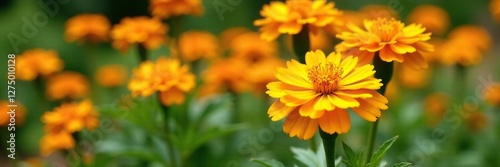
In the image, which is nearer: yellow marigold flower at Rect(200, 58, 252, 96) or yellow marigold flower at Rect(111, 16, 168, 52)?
yellow marigold flower at Rect(111, 16, 168, 52)

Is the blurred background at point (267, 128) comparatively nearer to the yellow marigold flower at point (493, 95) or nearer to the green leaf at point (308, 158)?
the yellow marigold flower at point (493, 95)

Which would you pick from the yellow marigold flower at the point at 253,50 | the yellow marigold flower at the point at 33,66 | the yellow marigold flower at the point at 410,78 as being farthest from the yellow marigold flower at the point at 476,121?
the yellow marigold flower at the point at 33,66

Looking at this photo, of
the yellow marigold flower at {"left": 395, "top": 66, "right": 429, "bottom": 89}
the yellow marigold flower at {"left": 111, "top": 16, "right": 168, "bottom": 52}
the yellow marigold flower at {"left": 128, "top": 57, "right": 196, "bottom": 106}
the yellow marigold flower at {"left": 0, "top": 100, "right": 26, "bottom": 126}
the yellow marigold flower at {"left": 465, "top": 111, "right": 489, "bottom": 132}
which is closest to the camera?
the yellow marigold flower at {"left": 128, "top": 57, "right": 196, "bottom": 106}

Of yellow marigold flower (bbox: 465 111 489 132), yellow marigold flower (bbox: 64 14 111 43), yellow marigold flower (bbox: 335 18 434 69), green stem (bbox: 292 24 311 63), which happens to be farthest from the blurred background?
yellow marigold flower (bbox: 335 18 434 69)

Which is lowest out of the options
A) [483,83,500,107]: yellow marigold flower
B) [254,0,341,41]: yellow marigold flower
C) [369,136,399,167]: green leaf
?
[369,136,399,167]: green leaf

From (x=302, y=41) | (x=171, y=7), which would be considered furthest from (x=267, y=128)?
(x=302, y=41)

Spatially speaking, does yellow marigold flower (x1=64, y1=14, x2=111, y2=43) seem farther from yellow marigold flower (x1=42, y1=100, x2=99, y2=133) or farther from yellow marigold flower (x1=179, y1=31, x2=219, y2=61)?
yellow marigold flower (x1=42, y1=100, x2=99, y2=133)

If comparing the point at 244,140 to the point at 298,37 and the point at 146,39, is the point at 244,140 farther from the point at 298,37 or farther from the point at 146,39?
the point at 298,37
